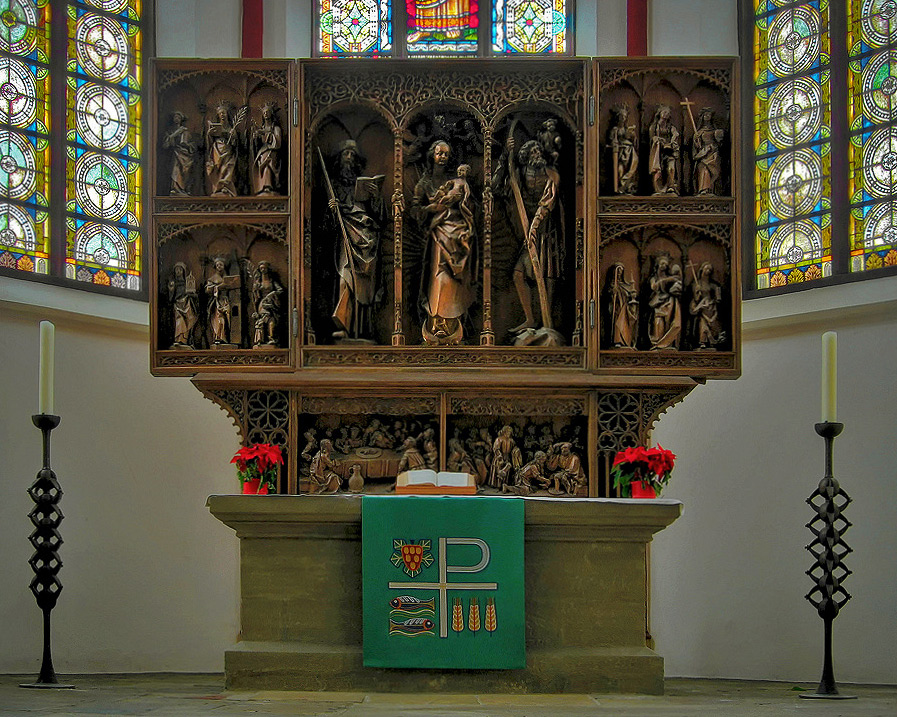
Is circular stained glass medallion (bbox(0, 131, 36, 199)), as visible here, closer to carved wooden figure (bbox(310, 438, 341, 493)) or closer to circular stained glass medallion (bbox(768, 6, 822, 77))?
carved wooden figure (bbox(310, 438, 341, 493))

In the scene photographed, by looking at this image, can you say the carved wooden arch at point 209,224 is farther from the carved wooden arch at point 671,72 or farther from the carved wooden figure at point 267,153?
the carved wooden arch at point 671,72

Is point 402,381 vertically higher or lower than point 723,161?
lower

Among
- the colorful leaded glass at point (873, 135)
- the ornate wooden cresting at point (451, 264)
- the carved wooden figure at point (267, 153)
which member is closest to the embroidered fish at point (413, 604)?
the ornate wooden cresting at point (451, 264)

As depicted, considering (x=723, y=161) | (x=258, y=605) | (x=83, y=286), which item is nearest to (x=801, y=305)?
(x=723, y=161)

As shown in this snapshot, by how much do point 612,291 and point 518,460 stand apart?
51.8 inches

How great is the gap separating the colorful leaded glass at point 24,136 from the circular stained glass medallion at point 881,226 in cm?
631

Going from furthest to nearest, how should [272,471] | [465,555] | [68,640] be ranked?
[68,640]
[272,471]
[465,555]

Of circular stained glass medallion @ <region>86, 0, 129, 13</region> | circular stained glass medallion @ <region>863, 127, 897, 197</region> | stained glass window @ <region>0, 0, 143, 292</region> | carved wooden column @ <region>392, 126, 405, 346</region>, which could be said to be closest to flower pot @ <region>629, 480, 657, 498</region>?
carved wooden column @ <region>392, 126, 405, 346</region>

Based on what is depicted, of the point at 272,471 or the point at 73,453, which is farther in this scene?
the point at 73,453

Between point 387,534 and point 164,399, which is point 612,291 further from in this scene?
point 164,399

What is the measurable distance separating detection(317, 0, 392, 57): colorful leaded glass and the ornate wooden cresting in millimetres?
2454

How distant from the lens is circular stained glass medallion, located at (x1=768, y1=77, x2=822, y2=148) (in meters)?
10.7

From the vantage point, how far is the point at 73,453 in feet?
33.5

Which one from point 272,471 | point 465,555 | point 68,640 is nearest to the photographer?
point 465,555
